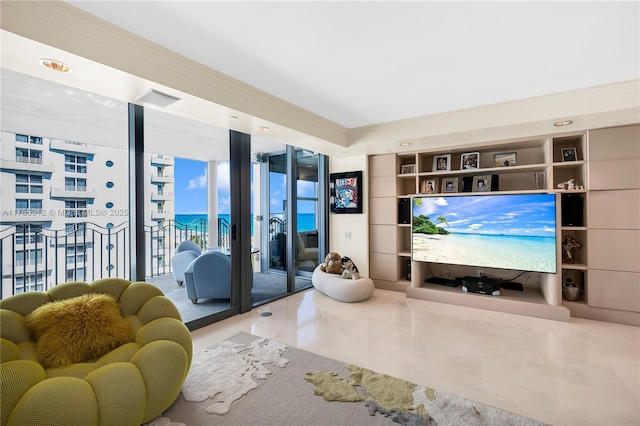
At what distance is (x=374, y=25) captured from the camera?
186cm

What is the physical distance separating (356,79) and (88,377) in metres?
2.83

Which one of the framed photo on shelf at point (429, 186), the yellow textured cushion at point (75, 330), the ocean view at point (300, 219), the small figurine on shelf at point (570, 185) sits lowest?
the yellow textured cushion at point (75, 330)

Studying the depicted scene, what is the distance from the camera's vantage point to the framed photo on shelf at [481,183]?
4.10 m

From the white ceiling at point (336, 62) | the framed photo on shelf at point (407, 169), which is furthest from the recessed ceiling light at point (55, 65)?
the framed photo on shelf at point (407, 169)

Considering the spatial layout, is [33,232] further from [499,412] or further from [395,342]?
[499,412]

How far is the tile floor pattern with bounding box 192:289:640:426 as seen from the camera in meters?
1.97

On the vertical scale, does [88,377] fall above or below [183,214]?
Result: below

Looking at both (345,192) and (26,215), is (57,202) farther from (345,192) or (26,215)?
(345,192)

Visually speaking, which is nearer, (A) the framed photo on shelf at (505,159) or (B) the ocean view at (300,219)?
(A) the framed photo on shelf at (505,159)

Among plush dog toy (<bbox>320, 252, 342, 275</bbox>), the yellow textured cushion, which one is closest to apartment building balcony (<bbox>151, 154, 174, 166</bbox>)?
the yellow textured cushion

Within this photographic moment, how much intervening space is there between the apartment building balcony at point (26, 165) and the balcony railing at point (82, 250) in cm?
62

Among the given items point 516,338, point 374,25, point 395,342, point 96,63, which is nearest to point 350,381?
point 395,342

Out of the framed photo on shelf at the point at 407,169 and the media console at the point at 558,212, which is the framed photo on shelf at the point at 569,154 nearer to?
the media console at the point at 558,212

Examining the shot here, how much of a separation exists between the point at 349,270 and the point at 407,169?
1.91 metres
